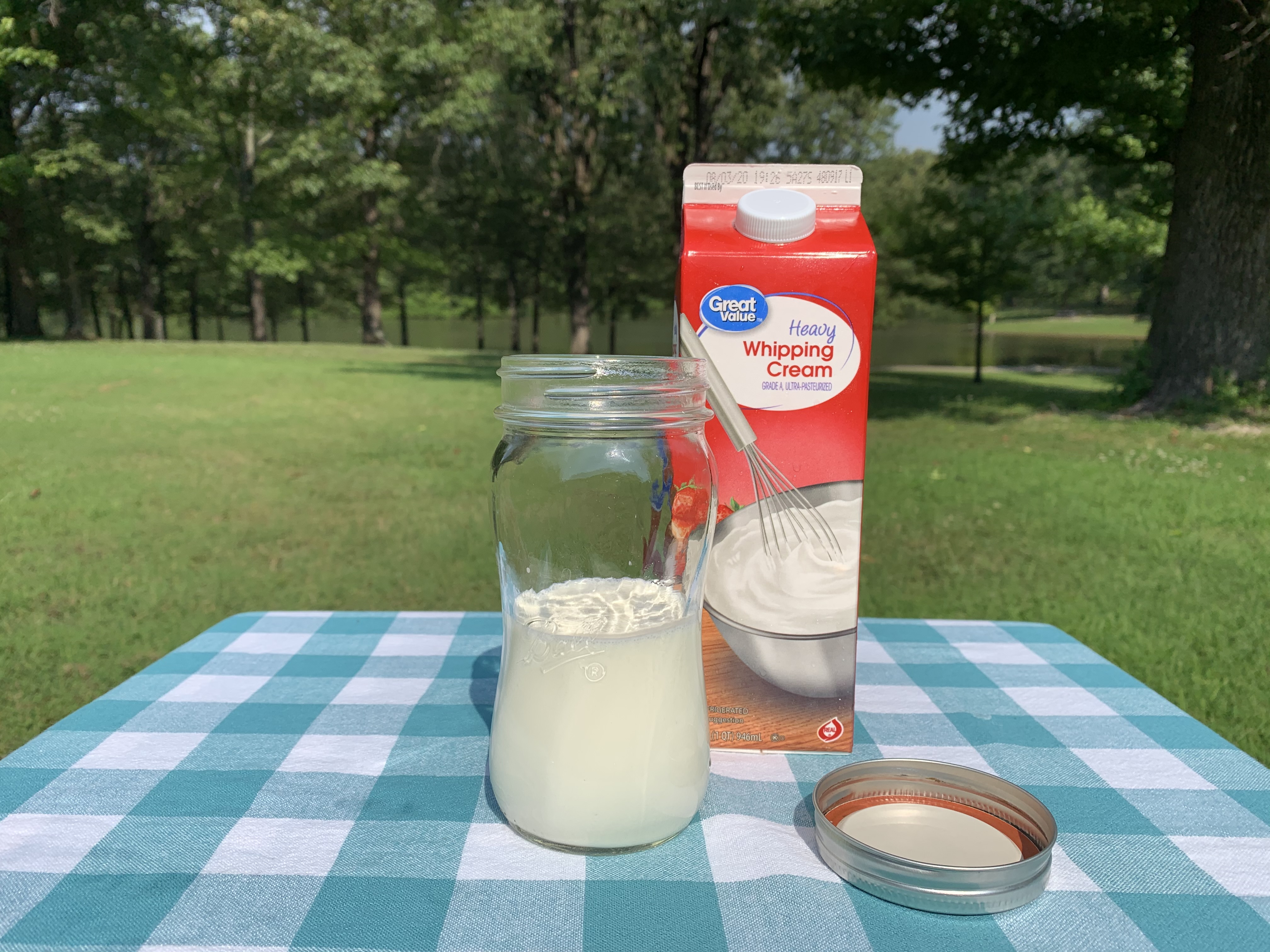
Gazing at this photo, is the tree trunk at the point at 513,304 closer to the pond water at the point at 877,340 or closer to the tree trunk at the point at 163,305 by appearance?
the pond water at the point at 877,340

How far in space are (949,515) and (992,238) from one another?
321 inches

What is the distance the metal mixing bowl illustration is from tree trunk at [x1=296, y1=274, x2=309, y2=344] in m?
23.9

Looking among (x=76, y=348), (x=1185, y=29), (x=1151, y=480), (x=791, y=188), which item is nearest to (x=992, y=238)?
(x=1185, y=29)

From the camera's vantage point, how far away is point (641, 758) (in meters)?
0.70


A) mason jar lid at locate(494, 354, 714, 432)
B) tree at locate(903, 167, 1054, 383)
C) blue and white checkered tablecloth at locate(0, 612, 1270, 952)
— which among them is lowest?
blue and white checkered tablecloth at locate(0, 612, 1270, 952)

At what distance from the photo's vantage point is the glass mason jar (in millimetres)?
692

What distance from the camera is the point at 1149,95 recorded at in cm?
647

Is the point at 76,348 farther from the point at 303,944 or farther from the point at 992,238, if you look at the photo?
the point at 992,238

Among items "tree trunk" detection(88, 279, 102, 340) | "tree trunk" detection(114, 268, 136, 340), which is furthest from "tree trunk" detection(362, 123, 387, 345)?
"tree trunk" detection(88, 279, 102, 340)

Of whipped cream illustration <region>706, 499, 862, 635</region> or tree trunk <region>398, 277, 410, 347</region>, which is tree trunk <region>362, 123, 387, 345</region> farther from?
whipped cream illustration <region>706, 499, 862, 635</region>

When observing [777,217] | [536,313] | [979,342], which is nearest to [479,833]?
[777,217]

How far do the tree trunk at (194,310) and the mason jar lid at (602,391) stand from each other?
66.3 ft

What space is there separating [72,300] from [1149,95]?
877 cm

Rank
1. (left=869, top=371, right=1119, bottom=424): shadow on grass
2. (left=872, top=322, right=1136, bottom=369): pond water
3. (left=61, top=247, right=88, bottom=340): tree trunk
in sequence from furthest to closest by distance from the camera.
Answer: (left=872, top=322, right=1136, bottom=369): pond water → (left=869, top=371, right=1119, bottom=424): shadow on grass → (left=61, top=247, right=88, bottom=340): tree trunk
